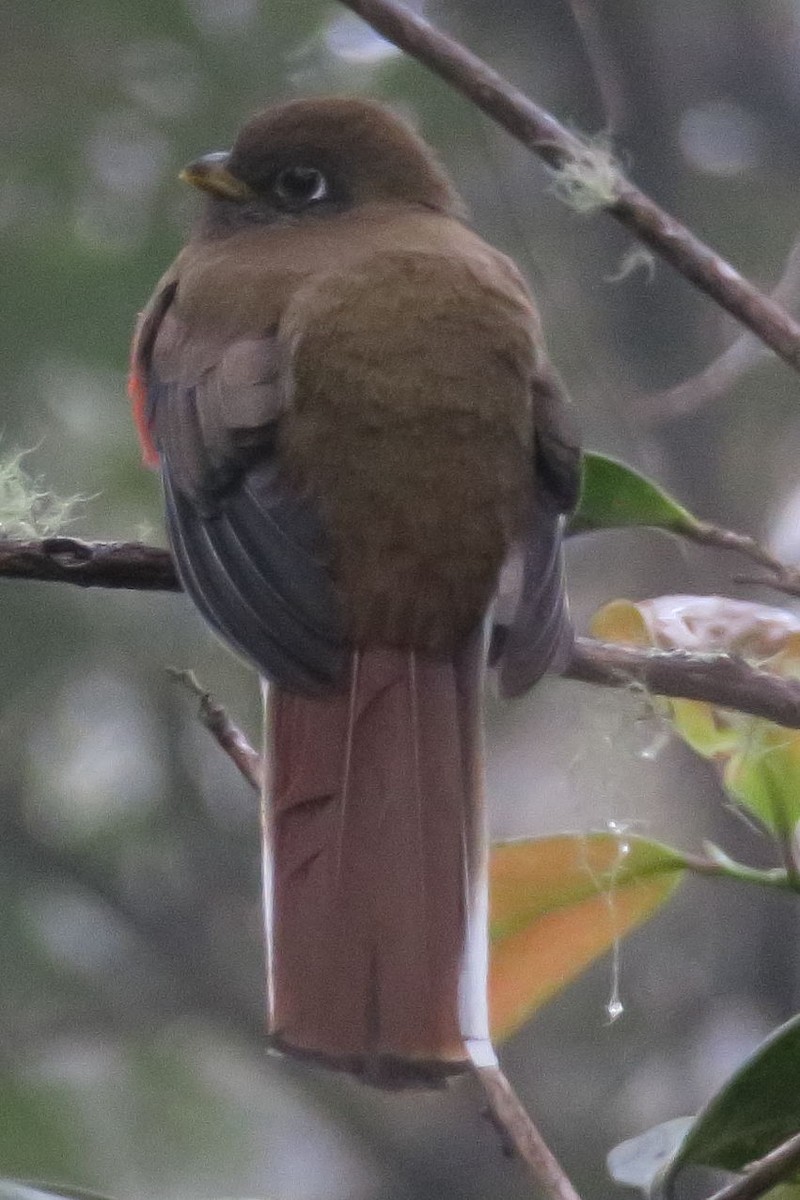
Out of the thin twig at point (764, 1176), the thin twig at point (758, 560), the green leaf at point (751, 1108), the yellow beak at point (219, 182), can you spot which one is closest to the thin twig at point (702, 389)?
the yellow beak at point (219, 182)

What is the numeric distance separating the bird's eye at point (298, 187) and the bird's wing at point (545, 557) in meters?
0.48

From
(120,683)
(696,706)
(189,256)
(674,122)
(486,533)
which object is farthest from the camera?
(674,122)

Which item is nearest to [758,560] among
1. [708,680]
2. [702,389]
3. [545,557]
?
[708,680]

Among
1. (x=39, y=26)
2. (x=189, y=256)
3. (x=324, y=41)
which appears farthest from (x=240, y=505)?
(x=39, y=26)

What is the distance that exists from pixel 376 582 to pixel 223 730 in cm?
19

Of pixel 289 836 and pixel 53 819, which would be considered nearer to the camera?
pixel 289 836

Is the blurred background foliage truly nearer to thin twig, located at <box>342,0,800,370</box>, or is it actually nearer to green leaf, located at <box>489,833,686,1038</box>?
green leaf, located at <box>489,833,686,1038</box>

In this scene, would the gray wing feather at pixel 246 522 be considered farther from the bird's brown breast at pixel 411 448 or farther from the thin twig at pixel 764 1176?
the thin twig at pixel 764 1176

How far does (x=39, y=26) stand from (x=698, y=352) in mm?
1178

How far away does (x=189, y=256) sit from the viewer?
88.3 inches

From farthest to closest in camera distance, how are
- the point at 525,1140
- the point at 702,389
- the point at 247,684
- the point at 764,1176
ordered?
the point at 247,684, the point at 702,389, the point at 525,1140, the point at 764,1176

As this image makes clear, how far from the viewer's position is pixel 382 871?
5.44ft

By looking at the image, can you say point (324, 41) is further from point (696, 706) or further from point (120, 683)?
point (696, 706)

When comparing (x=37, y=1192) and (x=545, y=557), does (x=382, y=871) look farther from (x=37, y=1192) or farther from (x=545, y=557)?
(x=37, y=1192)
